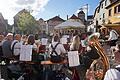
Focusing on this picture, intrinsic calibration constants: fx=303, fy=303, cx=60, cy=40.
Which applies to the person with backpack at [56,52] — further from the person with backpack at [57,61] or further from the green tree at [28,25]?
the green tree at [28,25]

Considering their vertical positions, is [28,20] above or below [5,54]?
above

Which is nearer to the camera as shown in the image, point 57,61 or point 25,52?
point 25,52

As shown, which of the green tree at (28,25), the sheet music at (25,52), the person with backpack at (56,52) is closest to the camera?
the sheet music at (25,52)

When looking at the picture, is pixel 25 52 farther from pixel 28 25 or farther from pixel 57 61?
pixel 28 25

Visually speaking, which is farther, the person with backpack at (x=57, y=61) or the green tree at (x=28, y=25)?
the green tree at (x=28, y=25)

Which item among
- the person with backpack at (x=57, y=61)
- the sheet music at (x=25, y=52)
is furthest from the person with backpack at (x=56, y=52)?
the sheet music at (x=25, y=52)

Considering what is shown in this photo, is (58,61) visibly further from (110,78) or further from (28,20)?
(28,20)

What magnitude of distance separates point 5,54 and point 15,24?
274 feet

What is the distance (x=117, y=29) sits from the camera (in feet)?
11.0

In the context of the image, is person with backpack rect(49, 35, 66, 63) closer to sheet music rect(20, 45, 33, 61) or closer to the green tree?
sheet music rect(20, 45, 33, 61)

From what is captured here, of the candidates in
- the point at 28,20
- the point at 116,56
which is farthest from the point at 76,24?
the point at 28,20

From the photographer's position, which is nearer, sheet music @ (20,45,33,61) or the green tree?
sheet music @ (20,45,33,61)

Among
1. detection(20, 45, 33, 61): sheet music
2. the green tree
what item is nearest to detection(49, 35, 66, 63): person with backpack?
detection(20, 45, 33, 61): sheet music

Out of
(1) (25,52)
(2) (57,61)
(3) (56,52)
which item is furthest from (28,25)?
(1) (25,52)
